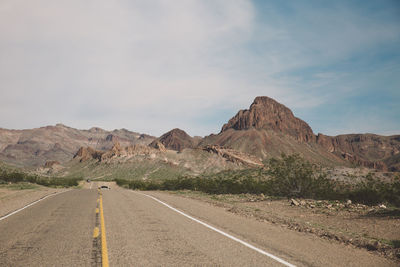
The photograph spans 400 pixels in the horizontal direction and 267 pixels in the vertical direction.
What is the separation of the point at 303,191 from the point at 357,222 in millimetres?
11138

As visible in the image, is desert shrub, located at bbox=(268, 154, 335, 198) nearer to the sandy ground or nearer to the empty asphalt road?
the empty asphalt road

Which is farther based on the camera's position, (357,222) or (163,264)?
(357,222)

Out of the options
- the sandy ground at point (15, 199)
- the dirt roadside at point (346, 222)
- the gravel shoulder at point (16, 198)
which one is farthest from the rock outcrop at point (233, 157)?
the dirt roadside at point (346, 222)

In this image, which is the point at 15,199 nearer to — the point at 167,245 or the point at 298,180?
the point at 167,245

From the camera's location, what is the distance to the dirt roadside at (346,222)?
8.51 metres

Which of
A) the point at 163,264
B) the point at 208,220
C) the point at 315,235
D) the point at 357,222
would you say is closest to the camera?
the point at 163,264

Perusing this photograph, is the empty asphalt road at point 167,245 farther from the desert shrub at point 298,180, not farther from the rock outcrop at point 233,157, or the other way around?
the rock outcrop at point 233,157

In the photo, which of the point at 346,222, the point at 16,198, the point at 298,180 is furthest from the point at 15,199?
the point at 346,222

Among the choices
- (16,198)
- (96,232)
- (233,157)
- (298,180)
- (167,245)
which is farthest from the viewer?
(233,157)

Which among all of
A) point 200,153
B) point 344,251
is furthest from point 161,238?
point 200,153

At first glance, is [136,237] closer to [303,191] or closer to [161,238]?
[161,238]

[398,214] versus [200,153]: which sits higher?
[200,153]

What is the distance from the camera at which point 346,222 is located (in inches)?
510

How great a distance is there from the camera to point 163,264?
6.07 m
